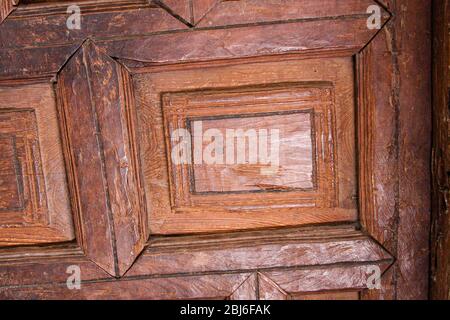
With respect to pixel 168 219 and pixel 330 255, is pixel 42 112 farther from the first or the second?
pixel 330 255

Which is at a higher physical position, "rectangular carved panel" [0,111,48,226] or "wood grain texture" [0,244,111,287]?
"rectangular carved panel" [0,111,48,226]

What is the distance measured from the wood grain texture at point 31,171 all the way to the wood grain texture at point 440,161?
41.0 inches

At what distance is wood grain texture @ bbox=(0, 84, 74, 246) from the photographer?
100 centimetres

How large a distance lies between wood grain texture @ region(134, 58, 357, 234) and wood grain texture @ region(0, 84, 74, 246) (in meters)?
0.25

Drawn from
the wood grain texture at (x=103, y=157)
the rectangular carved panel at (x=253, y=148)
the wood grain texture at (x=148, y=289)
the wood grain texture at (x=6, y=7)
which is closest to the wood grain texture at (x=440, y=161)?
the rectangular carved panel at (x=253, y=148)

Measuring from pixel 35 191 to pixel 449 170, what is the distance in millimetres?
1143

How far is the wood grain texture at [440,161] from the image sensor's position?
89 cm

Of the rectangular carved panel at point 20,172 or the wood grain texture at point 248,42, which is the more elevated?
the wood grain texture at point 248,42

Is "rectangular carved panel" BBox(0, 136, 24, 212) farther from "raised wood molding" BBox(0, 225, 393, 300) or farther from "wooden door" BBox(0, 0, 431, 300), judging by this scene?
"raised wood molding" BBox(0, 225, 393, 300)

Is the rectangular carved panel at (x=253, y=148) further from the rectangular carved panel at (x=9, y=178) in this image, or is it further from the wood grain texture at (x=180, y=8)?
the rectangular carved panel at (x=9, y=178)

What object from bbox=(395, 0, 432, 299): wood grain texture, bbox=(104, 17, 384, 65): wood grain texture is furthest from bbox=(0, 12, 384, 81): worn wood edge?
bbox=(395, 0, 432, 299): wood grain texture

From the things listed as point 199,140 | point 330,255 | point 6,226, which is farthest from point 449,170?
point 6,226

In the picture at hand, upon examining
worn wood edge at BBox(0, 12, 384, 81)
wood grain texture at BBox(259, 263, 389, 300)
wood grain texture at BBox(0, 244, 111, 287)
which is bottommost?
wood grain texture at BBox(259, 263, 389, 300)

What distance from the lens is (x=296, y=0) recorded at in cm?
93
